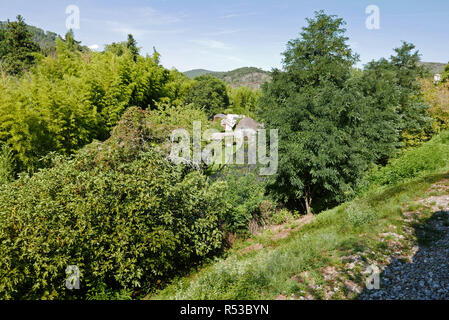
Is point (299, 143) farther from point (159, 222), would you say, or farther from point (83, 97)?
point (83, 97)

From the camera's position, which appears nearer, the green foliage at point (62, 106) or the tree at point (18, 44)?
the green foliage at point (62, 106)

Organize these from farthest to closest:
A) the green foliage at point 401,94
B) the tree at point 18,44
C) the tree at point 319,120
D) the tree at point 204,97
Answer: the tree at point 204,97 → the tree at point 18,44 → the green foliage at point 401,94 → the tree at point 319,120

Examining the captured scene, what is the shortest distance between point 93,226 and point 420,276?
20.5 ft

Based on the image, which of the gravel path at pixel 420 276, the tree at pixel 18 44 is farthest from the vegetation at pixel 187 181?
the tree at pixel 18 44

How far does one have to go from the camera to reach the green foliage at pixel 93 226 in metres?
4.49

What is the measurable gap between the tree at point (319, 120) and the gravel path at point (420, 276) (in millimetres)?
4300

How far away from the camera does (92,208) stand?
16.8 feet

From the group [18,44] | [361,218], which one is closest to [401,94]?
[361,218]

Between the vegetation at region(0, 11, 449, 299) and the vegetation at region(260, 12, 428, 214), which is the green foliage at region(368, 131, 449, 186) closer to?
the vegetation at region(0, 11, 449, 299)

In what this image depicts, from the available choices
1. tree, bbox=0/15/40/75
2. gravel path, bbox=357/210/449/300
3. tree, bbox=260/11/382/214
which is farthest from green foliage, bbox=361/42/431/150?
tree, bbox=0/15/40/75

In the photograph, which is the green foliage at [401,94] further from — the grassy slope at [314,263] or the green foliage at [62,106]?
the green foliage at [62,106]
